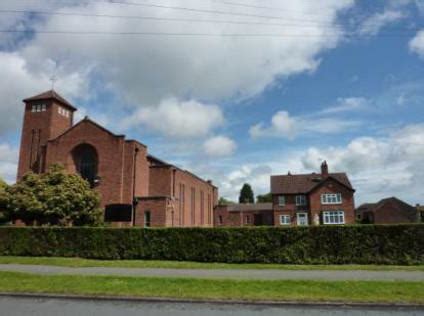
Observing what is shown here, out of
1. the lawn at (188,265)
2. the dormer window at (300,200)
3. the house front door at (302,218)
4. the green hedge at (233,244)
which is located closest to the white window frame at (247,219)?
the dormer window at (300,200)

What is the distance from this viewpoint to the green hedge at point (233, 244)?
60.7 feet

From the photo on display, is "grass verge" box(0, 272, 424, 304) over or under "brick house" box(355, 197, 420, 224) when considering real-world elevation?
under

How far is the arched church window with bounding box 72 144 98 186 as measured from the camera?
3794 cm

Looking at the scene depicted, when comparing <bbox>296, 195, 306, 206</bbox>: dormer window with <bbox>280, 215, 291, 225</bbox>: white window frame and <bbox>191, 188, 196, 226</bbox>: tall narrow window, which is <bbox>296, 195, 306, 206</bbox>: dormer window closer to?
<bbox>280, 215, 291, 225</bbox>: white window frame

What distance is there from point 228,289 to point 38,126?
124ft

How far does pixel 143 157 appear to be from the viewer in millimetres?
38719

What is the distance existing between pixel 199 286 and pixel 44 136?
35.7 m

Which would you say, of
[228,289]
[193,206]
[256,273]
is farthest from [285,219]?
[228,289]

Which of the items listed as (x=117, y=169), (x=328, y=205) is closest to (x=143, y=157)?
(x=117, y=169)

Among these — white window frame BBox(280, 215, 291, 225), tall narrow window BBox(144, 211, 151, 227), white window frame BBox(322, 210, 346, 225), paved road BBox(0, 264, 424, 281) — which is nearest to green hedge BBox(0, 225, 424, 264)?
paved road BBox(0, 264, 424, 281)

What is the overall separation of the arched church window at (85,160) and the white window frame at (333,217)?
3124 centimetres

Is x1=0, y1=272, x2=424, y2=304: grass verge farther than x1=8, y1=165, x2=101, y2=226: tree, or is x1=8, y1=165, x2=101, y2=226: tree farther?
x1=8, y1=165, x2=101, y2=226: tree

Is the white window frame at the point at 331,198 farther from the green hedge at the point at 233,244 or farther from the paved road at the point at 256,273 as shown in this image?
the paved road at the point at 256,273

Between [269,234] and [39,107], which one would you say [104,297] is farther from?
[39,107]
